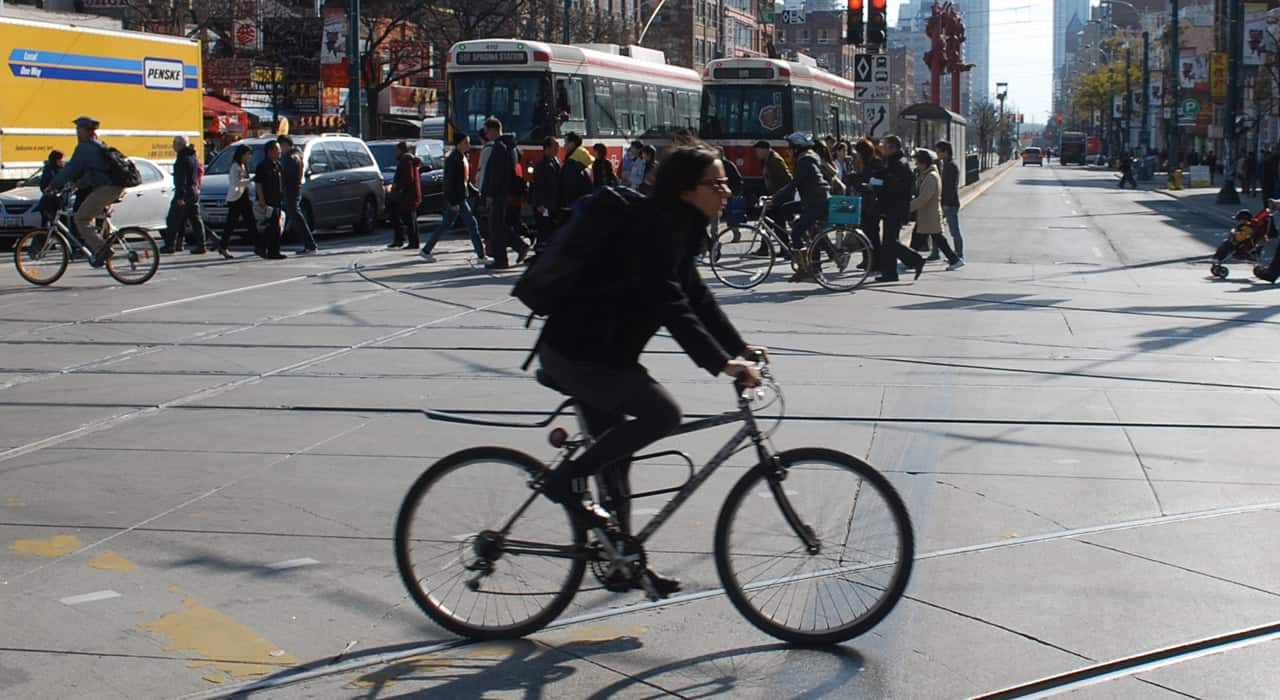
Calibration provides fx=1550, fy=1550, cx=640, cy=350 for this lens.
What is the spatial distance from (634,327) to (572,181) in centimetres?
1540

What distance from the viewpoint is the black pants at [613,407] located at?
17.0 feet

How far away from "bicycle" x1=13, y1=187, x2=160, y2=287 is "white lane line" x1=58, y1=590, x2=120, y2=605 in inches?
485

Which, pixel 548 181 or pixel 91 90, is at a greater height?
pixel 91 90

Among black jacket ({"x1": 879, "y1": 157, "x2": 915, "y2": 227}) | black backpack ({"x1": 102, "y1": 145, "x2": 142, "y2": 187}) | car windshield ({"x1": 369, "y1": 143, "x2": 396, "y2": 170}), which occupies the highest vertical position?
car windshield ({"x1": 369, "y1": 143, "x2": 396, "y2": 170})

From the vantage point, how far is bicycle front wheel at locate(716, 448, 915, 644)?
5.24 m

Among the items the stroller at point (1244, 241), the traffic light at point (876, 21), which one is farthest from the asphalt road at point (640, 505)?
the traffic light at point (876, 21)

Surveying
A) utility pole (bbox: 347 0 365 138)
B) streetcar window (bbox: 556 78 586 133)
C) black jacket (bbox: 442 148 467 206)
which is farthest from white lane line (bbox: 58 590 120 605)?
utility pole (bbox: 347 0 365 138)

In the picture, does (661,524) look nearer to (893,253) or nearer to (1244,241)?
(893,253)

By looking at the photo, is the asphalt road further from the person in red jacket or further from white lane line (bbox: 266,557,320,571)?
the person in red jacket

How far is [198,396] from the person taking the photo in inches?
417

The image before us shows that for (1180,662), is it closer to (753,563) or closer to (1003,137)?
(753,563)

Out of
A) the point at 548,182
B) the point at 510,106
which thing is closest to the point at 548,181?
the point at 548,182

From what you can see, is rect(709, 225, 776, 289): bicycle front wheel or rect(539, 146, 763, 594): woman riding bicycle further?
rect(709, 225, 776, 289): bicycle front wheel

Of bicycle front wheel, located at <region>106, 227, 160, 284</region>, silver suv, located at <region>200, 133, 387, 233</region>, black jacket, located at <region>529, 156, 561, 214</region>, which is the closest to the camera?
bicycle front wheel, located at <region>106, 227, 160, 284</region>
